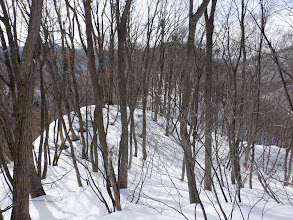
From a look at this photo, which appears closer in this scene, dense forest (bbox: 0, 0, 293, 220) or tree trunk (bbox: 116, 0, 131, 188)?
dense forest (bbox: 0, 0, 293, 220)

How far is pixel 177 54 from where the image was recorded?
14.1m

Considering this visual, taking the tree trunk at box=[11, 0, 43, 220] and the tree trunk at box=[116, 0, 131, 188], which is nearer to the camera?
the tree trunk at box=[11, 0, 43, 220]

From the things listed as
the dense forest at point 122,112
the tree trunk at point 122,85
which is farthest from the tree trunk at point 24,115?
the tree trunk at point 122,85

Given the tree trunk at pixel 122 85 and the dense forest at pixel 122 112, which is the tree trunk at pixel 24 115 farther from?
the tree trunk at pixel 122 85

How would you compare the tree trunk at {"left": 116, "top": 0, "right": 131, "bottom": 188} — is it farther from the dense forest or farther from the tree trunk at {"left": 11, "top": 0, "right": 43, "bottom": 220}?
the tree trunk at {"left": 11, "top": 0, "right": 43, "bottom": 220}

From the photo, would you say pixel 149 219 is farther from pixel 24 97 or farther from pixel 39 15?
pixel 39 15

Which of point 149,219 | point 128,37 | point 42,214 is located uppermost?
point 128,37

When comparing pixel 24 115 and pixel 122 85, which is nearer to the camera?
pixel 24 115

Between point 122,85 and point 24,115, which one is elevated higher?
point 122,85

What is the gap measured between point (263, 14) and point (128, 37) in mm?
5075

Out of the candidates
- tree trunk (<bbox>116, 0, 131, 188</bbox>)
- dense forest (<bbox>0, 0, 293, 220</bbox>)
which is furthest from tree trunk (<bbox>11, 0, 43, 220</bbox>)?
tree trunk (<bbox>116, 0, 131, 188</bbox>)

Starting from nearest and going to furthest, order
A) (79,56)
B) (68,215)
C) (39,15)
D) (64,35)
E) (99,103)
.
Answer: (39,15)
(68,215)
(99,103)
(64,35)
(79,56)

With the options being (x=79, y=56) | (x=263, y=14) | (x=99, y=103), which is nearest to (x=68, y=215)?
(x=99, y=103)

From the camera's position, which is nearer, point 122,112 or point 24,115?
point 24,115
